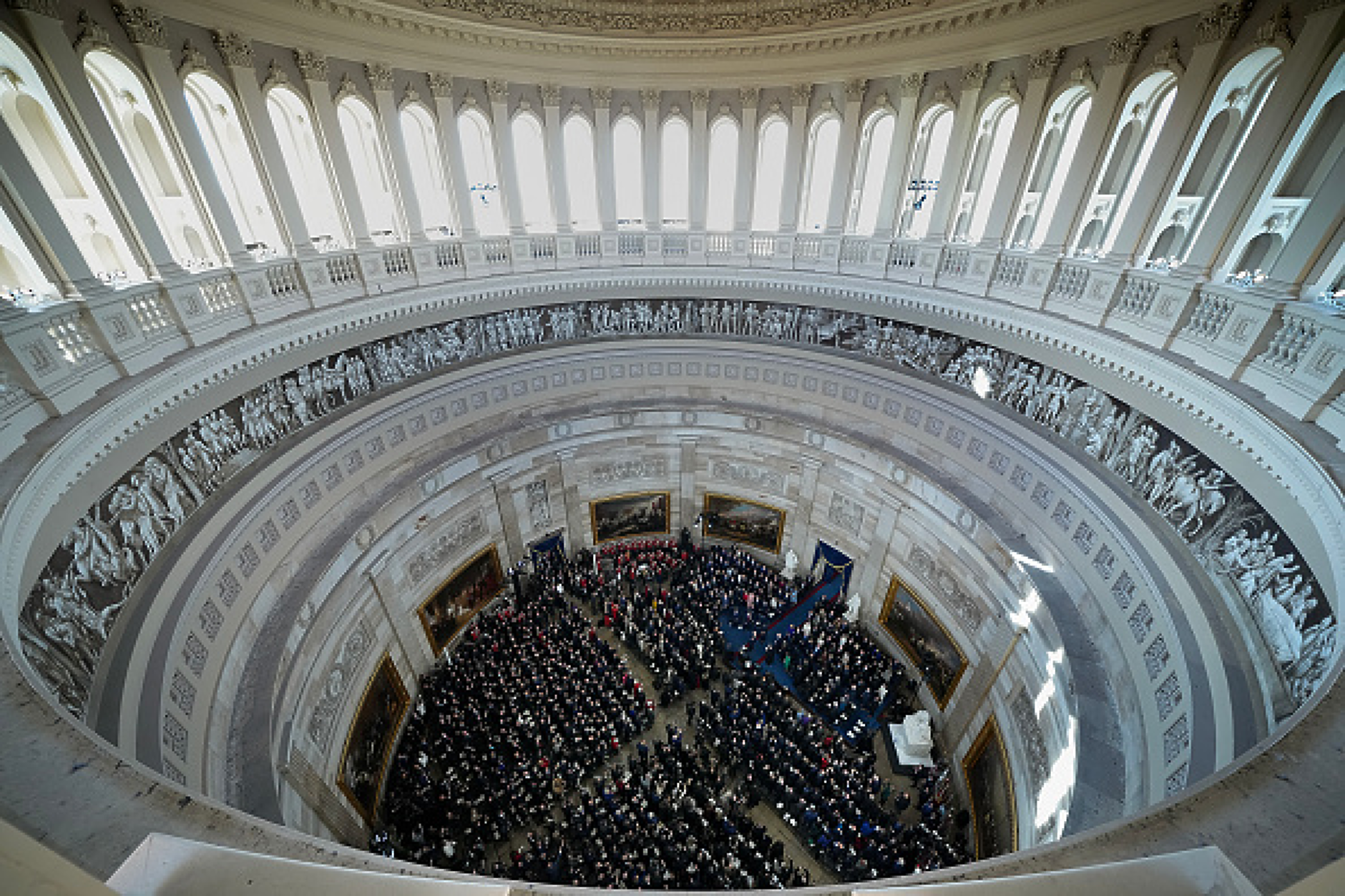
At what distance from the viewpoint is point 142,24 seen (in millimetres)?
8867

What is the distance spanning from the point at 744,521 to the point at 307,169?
47.3ft

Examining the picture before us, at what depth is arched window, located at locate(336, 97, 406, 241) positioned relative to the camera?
12844mm

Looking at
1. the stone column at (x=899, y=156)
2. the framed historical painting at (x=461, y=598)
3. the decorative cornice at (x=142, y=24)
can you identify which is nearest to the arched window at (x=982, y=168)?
the stone column at (x=899, y=156)

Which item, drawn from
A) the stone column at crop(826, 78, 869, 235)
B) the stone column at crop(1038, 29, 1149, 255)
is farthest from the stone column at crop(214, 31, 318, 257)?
the stone column at crop(1038, 29, 1149, 255)

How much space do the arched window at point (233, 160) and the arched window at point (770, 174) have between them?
11.6m

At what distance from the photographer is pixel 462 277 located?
14953 mm

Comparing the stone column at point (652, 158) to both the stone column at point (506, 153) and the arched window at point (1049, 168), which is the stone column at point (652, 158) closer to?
the stone column at point (506, 153)

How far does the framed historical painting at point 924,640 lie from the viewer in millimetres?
13047

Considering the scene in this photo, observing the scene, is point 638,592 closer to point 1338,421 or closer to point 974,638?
point 974,638

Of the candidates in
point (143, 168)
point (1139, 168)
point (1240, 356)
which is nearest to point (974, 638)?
point (1240, 356)

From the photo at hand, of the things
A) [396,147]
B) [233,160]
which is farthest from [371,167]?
[233,160]

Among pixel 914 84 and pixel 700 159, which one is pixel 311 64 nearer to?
pixel 700 159

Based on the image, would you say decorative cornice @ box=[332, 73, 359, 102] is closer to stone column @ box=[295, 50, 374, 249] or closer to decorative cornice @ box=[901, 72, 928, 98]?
stone column @ box=[295, 50, 374, 249]

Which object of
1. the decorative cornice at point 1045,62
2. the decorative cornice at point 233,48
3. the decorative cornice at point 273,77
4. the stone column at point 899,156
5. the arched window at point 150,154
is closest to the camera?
the arched window at point 150,154
